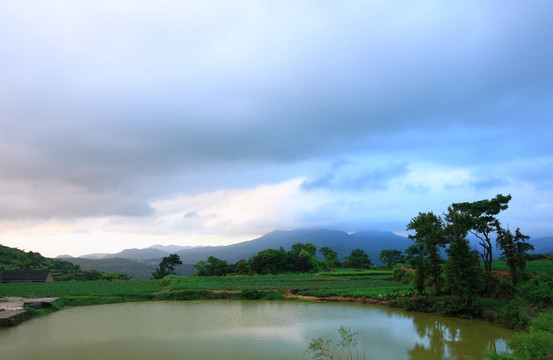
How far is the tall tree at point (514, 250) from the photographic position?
21.0 m

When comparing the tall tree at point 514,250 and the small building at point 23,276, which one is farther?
the small building at point 23,276

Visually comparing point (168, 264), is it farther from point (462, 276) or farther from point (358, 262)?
point (462, 276)

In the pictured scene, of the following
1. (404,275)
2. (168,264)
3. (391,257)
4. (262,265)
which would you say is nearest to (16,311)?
(404,275)

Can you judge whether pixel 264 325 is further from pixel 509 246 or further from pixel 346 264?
pixel 346 264

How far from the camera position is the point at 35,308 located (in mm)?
21750

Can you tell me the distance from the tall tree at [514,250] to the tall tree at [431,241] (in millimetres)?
3524

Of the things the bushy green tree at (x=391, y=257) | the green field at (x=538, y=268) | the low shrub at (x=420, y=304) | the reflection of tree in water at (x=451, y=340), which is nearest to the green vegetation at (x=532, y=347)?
the reflection of tree in water at (x=451, y=340)

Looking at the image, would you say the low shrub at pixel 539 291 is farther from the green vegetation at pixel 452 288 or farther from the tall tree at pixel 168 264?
the tall tree at pixel 168 264

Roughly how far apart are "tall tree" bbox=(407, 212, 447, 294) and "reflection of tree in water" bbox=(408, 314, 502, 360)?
18.7 feet

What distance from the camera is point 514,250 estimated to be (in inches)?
836

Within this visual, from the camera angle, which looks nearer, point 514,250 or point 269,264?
point 514,250

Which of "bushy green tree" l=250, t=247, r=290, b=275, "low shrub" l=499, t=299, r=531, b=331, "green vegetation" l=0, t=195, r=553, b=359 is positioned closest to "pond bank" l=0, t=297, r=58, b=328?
"green vegetation" l=0, t=195, r=553, b=359

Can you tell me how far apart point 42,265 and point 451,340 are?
219ft

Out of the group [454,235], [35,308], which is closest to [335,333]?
[454,235]
